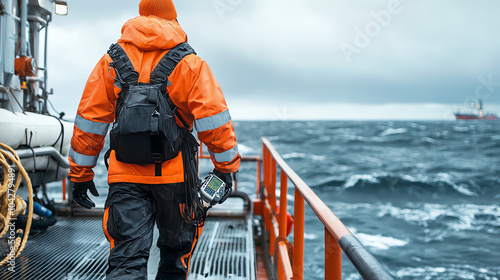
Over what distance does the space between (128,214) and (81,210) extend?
9.80 feet

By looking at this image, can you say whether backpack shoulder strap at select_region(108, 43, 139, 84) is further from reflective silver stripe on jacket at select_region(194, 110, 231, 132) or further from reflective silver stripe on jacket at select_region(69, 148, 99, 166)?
reflective silver stripe on jacket at select_region(69, 148, 99, 166)

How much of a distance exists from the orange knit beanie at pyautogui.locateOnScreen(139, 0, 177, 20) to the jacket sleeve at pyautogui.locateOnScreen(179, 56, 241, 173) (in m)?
0.32

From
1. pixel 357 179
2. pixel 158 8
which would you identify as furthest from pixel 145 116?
pixel 357 179

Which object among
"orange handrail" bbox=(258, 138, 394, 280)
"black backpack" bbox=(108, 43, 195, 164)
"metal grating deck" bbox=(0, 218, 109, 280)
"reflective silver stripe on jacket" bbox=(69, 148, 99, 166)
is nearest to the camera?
"orange handrail" bbox=(258, 138, 394, 280)

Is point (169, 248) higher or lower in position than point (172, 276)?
higher

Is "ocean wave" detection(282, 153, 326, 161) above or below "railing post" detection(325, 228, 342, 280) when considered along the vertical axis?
below

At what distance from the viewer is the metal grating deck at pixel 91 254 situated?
2820 mm

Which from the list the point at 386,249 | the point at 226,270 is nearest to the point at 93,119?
the point at 226,270

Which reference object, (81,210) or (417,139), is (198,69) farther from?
(417,139)

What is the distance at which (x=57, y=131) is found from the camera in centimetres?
428

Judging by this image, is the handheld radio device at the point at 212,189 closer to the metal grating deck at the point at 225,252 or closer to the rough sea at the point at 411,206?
the metal grating deck at the point at 225,252

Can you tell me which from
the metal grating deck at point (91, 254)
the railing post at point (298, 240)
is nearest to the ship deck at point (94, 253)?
the metal grating deck at point (91, 254)

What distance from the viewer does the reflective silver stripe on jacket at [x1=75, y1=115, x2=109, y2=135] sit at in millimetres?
1907

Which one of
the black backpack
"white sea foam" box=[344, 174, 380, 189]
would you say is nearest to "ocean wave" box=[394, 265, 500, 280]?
the black backpack
